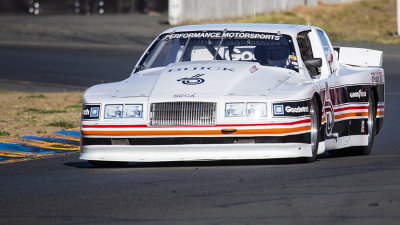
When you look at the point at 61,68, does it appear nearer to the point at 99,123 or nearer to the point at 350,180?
the point at 99,123

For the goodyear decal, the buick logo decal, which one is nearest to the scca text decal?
the buick logo decal

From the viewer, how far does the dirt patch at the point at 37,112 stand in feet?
49.0

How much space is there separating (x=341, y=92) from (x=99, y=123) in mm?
2886

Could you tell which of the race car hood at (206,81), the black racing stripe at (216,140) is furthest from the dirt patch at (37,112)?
the black racing stripe at (216,140)

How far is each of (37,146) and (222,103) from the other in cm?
422

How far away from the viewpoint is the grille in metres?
9.29

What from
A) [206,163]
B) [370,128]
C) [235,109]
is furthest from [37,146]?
[235,109]

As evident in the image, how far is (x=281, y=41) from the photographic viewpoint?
35.2ft

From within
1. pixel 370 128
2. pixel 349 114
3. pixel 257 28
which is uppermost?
pixel 257 28

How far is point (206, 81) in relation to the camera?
9.63 m

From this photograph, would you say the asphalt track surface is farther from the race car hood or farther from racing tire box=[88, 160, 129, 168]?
the race car hood

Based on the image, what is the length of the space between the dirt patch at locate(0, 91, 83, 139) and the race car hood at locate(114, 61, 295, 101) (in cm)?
431

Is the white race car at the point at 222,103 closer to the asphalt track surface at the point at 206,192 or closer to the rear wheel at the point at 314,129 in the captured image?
the rear wheel at the point at 314,129

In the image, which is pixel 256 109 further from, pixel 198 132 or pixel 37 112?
pixel 37 112
